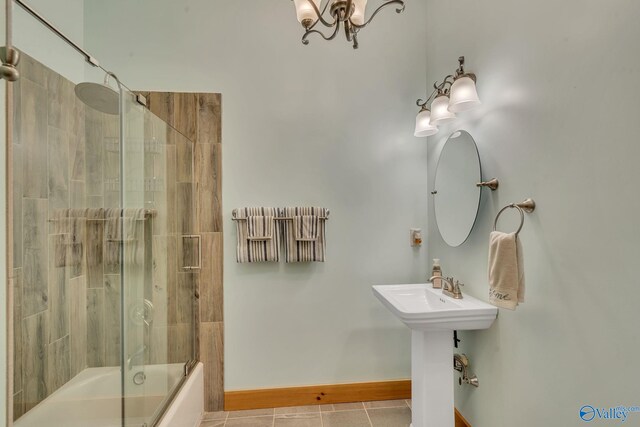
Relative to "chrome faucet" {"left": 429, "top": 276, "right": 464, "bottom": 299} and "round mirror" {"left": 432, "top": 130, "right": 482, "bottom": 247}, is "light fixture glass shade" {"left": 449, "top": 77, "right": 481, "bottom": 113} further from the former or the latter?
"chrome faucet" {"left": 429, "top": 276, "right": 464, "bottom": 299}

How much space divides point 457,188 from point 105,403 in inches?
86.6

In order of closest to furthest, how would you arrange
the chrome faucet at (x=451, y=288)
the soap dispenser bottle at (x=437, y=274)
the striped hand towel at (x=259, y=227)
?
the chrome faucet at (x=451, y=288)
the soap dispenser bottle at (x=437, y=274)
the striped hand towel at (x=259, y=227)

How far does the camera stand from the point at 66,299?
1559 millimetres

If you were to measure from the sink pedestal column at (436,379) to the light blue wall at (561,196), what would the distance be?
0.18m

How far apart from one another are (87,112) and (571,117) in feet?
7.22

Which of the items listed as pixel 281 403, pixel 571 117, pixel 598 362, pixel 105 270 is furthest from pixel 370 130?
pixel 281 403

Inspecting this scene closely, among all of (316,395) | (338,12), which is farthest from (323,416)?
(338,12)

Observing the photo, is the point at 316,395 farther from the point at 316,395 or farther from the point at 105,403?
the point at 105,403

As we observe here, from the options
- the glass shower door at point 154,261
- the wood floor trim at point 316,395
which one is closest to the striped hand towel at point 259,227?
the glass shower door at point 154,261

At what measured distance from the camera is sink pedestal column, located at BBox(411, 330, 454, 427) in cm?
156

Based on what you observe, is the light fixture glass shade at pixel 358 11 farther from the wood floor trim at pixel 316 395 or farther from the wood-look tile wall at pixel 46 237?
the wood floor trim at pixel 316 395

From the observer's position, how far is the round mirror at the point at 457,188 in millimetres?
1593

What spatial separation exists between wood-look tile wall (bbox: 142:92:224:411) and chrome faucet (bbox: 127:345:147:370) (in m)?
0.42

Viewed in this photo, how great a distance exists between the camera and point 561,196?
109cm
